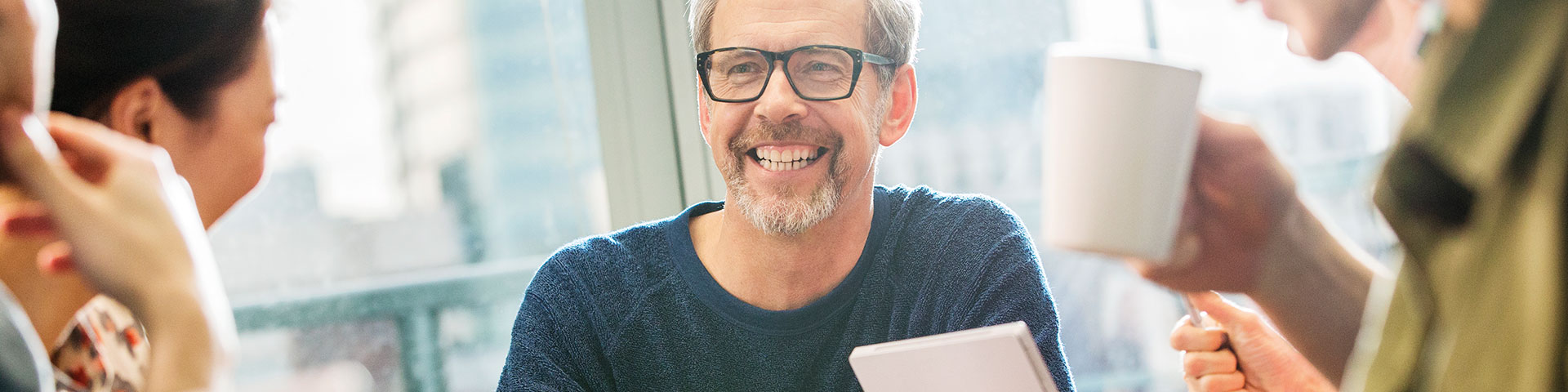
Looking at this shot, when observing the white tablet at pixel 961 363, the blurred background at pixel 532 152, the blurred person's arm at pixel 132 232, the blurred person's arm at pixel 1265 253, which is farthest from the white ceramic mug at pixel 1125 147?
the blurred background at pixel 532 152

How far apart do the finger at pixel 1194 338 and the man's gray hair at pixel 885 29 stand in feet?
1.97

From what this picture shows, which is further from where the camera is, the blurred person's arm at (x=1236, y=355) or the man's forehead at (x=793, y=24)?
the man's forehead at (x=793, y=24)

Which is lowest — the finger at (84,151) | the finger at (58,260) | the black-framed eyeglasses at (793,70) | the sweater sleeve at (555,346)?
the sweater sleeve at (555,346)

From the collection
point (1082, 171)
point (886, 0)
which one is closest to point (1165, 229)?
point (1082, 171)

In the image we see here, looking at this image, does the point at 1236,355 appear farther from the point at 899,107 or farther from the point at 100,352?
the point at 100,352

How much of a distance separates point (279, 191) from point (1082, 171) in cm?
165

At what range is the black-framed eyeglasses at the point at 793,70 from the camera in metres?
1.39

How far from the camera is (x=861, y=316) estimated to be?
1395 millimetres

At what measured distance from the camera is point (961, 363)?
94cm

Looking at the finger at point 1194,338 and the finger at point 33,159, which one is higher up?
the finger at point 33,159

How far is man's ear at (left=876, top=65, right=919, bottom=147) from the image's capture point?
1.53 meters

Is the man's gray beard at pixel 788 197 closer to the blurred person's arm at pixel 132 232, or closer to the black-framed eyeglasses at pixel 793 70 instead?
the black-framed eyeglasses at pixel 793 70

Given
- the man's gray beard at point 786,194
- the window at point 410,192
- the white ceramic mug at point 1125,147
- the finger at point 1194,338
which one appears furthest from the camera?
the window at point 410,192

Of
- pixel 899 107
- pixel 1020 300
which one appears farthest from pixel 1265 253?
pixel 899 107
